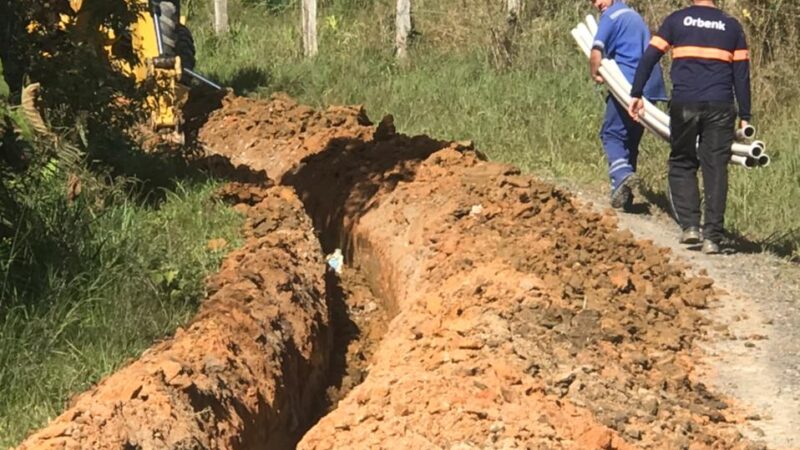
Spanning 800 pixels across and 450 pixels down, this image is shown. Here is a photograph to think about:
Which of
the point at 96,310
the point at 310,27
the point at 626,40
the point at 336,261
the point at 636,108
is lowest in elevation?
the point at 336,261

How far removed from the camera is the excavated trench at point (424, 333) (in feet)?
15.3

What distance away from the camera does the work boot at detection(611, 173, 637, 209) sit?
902 centimetres

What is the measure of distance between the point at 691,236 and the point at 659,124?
1091 millimetres

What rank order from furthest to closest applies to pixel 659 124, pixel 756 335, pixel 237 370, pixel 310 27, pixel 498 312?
pixel 310 27 → pixel 659 124 → pixel 756 335 → pixel 498 312 → pixel 237 370

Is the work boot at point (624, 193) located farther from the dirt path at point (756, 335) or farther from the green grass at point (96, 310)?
the green grass at point (96, 310)

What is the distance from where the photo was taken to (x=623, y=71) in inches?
368

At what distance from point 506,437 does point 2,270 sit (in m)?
2.52

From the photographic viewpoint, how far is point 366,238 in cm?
841

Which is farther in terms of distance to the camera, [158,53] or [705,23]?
[158,53]

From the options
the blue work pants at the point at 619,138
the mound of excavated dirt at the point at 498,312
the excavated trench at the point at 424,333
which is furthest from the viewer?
the blue work pants at the point at 619,138

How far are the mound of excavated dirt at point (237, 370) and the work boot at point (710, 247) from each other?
259cm

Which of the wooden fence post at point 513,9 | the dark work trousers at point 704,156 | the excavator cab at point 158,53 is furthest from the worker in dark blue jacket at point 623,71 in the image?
the wooden fence post at point 513,9

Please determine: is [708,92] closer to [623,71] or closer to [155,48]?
[623,71]

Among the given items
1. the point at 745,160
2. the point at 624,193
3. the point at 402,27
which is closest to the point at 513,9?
the point at 402,27
